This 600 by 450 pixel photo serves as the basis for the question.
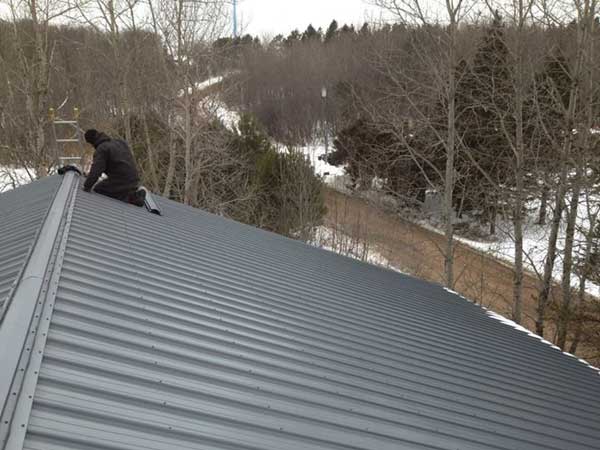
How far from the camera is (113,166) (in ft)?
24.5

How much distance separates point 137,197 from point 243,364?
5.13m

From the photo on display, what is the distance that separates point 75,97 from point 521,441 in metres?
30.7

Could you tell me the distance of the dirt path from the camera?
884 inches

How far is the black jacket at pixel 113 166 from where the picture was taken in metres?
7.30

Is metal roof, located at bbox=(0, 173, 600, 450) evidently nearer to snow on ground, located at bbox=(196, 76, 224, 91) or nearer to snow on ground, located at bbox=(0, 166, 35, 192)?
snow on ground, located at bbox=(0, 166, 35, 192)

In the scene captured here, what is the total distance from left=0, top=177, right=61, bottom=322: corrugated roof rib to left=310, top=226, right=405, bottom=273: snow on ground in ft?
56.1

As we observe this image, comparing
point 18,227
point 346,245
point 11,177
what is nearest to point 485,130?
point 346,245

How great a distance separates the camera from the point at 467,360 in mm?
5441

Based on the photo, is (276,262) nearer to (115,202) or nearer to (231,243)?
(231,243)

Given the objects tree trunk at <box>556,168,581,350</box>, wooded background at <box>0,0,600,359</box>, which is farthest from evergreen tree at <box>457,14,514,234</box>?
tree trunk at <box>556,168,581,350</box>

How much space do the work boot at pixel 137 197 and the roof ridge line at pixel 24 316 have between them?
2668mm

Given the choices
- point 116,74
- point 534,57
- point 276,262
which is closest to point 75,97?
point 116,74

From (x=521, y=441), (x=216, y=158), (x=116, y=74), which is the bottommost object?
(x=521, y=441)

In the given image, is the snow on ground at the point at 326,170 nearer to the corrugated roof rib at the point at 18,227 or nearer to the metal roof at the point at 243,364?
the corrugated roof rib at the point at 18,227
